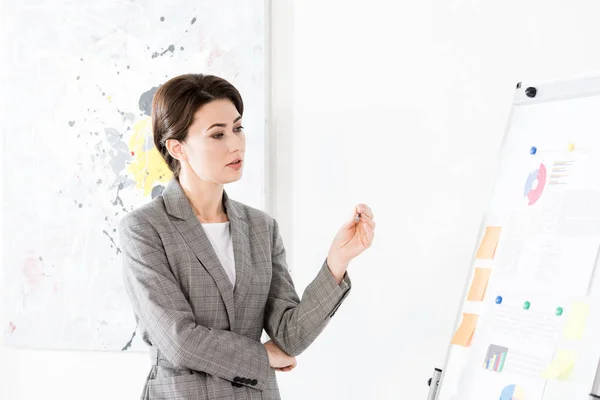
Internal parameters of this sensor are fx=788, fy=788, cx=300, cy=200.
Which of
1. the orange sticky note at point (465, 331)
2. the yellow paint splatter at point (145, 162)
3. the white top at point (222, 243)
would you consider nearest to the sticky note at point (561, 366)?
the orange sticky note at point (465, 331)

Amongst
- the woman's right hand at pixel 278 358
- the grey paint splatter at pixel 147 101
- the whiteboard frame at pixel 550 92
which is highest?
the whiteboard frame at pixel 550 92

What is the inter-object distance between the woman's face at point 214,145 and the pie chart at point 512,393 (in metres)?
0.78

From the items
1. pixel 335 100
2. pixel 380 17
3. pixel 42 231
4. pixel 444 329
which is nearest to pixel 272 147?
pixel 335 100

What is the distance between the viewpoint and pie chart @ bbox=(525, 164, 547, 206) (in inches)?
64.7

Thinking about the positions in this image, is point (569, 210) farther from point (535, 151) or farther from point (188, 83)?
point (188, 83)

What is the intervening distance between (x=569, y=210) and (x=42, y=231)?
198cm

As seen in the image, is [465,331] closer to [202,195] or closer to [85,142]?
[202,195]

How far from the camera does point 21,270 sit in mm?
2912

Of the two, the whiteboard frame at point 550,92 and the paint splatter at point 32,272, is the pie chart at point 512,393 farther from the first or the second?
the paint splatter at point 32,272

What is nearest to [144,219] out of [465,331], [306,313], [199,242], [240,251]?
[199,242]

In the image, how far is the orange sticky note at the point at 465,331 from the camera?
1703mm

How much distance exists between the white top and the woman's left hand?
0.24m

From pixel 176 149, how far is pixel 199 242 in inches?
9.2

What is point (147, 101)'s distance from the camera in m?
2.69
